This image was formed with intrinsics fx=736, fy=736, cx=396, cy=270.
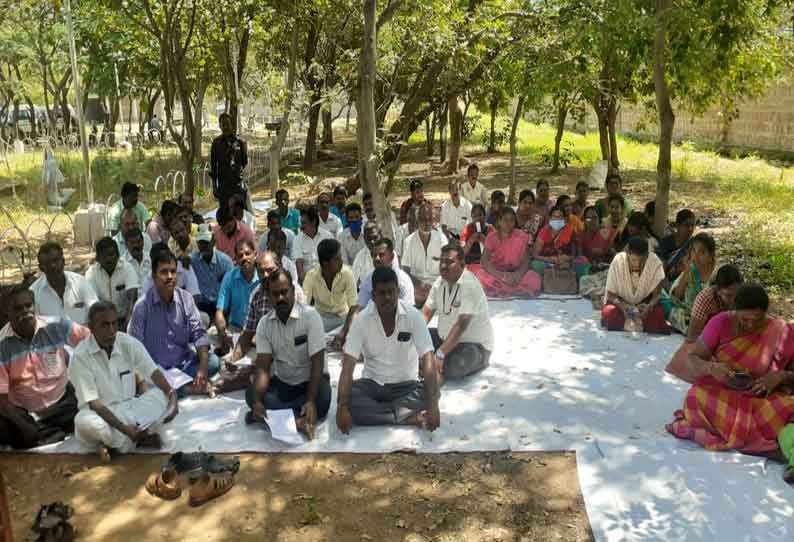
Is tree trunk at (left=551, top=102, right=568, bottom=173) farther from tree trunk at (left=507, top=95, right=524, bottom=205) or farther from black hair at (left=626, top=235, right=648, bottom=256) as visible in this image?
black hair at (left=626, top=235, right=648, bottom=256)

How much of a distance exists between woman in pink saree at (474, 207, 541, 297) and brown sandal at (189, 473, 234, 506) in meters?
4.12

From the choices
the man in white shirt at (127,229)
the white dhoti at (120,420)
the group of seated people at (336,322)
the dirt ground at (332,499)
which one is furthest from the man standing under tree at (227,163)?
the dirt ground at (332,499)

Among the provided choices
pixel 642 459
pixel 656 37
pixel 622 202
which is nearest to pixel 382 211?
pixel 622 202

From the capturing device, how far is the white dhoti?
4242 millimetres

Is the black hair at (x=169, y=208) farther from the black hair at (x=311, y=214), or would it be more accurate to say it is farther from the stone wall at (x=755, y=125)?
the stone wall at (x=755, y=125)

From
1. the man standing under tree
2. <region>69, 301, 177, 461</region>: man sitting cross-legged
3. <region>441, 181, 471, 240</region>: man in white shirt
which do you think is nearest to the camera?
<region>69, 301, 177, 461</region>: man sitting cross-legged

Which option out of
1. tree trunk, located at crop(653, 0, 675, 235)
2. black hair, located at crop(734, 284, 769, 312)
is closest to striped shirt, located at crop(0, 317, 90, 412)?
black hair, located at crop(734, 284, 769, 312)

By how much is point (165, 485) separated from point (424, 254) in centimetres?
379

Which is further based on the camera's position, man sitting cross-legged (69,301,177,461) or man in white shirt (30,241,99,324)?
man in white shirt (30,241,99,324)

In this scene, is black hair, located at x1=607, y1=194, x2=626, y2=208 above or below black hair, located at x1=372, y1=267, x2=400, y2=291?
above

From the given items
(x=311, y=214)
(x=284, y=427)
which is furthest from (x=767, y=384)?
(x=311, y=214)

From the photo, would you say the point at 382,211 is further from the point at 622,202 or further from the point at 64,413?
the point at 64,413

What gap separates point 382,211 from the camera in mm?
7141

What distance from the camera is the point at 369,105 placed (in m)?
6.76
